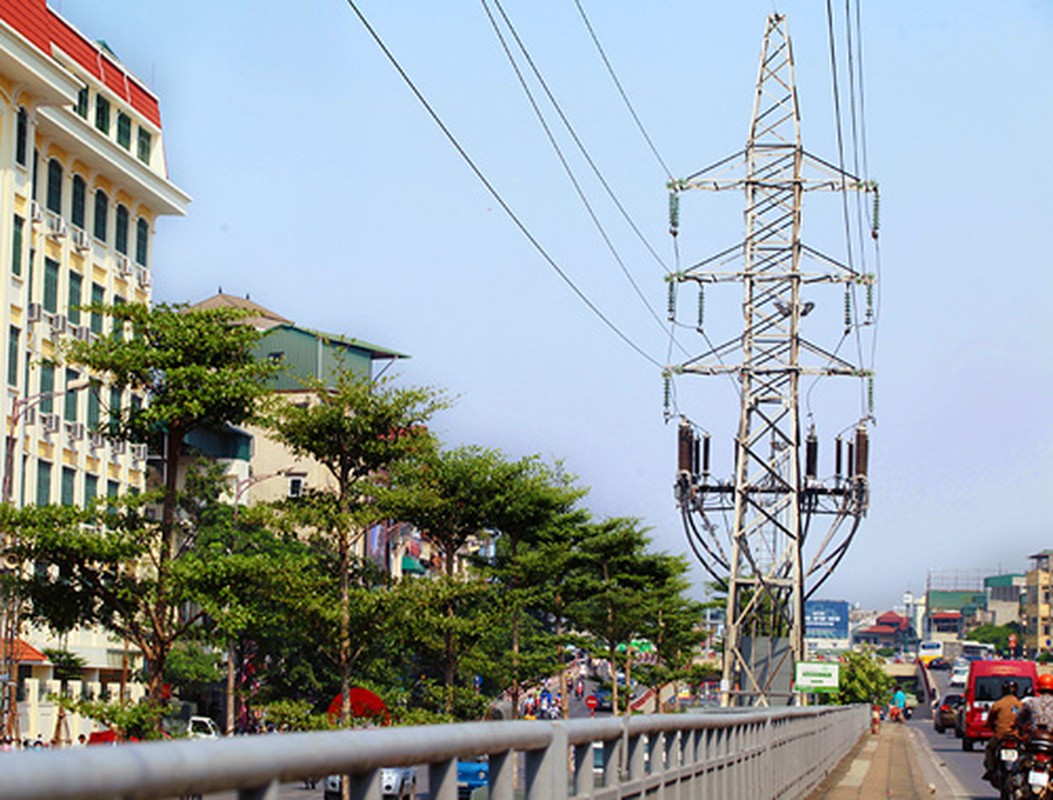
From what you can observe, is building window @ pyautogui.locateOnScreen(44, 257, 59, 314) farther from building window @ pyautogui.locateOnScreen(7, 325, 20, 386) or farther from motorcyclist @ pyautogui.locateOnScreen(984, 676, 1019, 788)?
motorcyclist @ pyautogui.locateOnScreen(984, 676, 1019, 788)

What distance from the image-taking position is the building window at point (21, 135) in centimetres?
5116

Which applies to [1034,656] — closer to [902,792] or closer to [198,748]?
[902,792]

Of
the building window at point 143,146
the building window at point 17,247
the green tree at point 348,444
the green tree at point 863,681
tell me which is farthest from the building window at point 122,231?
the green tree at point 863,681

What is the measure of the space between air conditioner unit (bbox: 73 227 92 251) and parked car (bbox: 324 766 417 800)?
172 feet

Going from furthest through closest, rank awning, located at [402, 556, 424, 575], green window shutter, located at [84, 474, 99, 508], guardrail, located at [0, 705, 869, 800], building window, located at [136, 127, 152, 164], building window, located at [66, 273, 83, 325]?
1. awning, located at [402, 556, 424, 575]
2. building window, located at [136, 127, 152, 164]
3. green window shutter, located at [84, 474, 99, 508]
4. building window, located at [66, 273, 83, 325]
5. guardrail, located at [0, 705, 869, 800]

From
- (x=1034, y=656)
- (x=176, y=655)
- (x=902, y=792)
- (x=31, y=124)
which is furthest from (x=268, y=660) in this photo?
(x=1034, y=656)

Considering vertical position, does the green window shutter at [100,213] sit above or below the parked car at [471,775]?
above

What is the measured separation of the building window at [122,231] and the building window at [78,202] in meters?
3.44

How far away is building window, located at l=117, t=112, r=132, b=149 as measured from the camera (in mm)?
61228

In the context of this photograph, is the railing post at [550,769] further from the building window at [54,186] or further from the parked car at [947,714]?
the parked car at [947,714]

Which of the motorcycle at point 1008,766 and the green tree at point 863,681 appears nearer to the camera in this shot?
the motorcycle at point 1008,766

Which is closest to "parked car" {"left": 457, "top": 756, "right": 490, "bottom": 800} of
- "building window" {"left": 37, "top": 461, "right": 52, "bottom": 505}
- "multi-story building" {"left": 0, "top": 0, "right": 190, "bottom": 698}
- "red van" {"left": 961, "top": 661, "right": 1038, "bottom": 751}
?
"multi-story building" {"left": 0, "top": 0, "right": 190, "bottom": 698}

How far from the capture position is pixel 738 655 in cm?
4397

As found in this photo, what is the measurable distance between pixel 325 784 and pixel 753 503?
39531 millimetres
